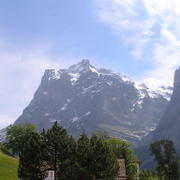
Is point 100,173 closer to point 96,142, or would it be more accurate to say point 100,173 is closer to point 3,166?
point 96,142

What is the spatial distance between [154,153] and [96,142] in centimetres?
6316

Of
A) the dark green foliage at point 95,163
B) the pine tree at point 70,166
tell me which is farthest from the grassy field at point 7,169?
the dark green foliage at point 95,163

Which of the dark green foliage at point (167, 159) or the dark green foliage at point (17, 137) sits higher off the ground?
the dark green foliage at point (17, 137)

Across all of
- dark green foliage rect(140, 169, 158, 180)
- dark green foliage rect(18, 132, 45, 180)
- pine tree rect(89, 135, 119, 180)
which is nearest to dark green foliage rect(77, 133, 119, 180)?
pine tree rect(89, 135, 119, 180)

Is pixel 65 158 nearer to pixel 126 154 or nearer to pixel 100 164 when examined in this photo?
pixel 100 164

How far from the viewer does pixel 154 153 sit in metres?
128

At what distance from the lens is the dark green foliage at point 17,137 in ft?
431

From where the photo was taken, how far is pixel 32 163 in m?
69.3

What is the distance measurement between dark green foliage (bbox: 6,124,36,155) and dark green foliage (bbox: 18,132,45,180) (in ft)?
196

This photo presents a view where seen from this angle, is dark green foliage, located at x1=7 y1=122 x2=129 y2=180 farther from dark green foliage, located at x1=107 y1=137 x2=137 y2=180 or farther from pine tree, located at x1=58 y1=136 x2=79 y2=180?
dark green foliage, located at x1=107 y1=137 x2=137 y2=180

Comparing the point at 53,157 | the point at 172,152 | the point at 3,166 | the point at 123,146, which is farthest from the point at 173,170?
the point at 53,157

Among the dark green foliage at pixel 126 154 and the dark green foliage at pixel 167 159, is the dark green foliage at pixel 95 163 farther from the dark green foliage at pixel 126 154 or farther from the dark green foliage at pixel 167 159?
the dark green foliage at pixel 167 159

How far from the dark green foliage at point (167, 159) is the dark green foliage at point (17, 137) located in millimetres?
44811

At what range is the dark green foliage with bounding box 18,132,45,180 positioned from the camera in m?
68.3
